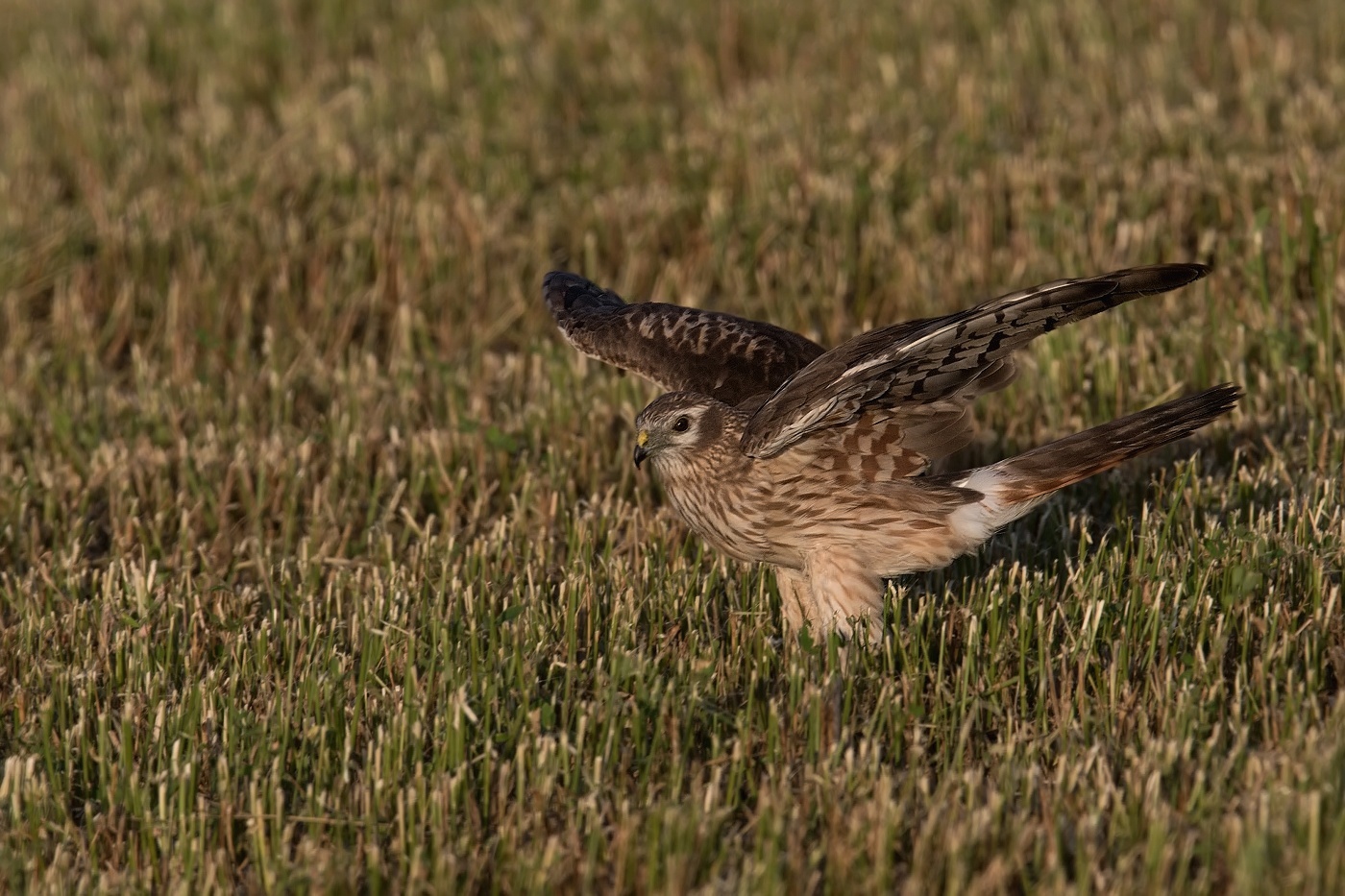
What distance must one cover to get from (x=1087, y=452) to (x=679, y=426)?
131cm

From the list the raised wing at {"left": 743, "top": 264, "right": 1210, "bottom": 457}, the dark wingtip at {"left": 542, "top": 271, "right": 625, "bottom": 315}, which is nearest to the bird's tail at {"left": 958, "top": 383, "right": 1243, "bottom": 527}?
the raised wing at {"left": 743, "top": 264, "right": 1210, "bottom": 457}

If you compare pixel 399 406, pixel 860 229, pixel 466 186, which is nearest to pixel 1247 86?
pixel 860 229

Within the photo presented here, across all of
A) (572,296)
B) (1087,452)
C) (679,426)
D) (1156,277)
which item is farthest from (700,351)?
(1156,277)

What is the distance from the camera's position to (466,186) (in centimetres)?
928

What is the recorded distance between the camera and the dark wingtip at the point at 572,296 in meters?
6.54

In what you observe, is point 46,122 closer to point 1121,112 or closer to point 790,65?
point 790,65

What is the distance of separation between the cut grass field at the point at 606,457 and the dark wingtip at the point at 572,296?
60 cm

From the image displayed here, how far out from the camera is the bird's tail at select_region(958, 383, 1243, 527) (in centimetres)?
503

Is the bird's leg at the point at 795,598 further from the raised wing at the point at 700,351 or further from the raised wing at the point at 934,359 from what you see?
the raised wing at the point at 700,351

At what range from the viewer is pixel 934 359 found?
15.9 feet

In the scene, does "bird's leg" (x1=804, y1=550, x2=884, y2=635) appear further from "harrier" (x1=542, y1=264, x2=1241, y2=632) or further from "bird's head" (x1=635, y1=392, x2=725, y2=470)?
"bird's head" (x1=635, y1=392, x2=725, y2=470)

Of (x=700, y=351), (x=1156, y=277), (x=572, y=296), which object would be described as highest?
(x=1156, y=277)

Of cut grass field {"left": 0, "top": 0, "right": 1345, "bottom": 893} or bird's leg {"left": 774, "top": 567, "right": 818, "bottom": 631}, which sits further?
bird's leg {"left": 774, "top": 567, "right": 818, "bottom": 631}

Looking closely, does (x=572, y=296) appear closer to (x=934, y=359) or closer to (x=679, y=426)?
(x=679, y=426)
